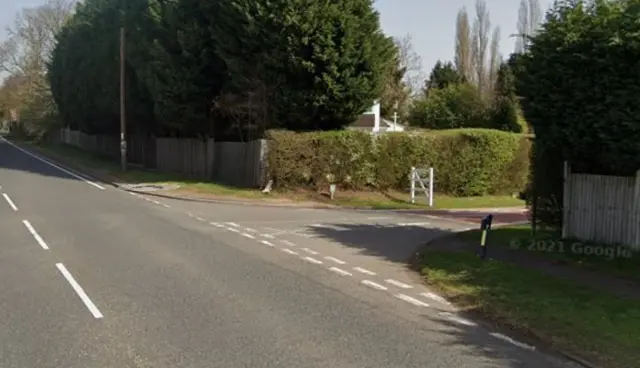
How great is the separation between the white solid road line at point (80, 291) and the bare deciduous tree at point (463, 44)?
66008mm

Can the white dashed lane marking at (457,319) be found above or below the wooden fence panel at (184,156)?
below

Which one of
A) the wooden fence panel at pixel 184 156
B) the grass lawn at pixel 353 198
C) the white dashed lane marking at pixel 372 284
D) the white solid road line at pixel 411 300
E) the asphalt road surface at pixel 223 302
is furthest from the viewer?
the wooden fence panel at pixel 184 156

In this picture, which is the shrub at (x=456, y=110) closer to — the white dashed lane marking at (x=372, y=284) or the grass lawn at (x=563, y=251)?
the grass lawn at (x=563, y=251)

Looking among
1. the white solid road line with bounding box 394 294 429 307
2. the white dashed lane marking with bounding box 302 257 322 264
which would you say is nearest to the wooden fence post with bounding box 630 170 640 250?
the white solid road line with bounding box 394 294 429 307

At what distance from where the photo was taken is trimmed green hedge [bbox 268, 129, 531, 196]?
2830cm

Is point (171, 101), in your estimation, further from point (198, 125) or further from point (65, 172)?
point (65, 172)

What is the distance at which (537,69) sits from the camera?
12.2 m

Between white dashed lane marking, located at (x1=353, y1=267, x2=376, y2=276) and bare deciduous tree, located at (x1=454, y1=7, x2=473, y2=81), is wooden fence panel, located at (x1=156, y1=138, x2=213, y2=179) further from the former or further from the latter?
bare deciduous tree, located at (x1=454, y1=7, x2=473, y2=81)

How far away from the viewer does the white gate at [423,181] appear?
26.6 meters

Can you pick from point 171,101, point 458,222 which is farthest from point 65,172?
point 458,222

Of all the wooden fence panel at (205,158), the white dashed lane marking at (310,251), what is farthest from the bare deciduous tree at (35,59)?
the white dashed lane marking at (310,251)

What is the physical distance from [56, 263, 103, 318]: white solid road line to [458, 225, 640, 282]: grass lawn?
723 cm

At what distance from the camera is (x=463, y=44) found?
73.8 meters

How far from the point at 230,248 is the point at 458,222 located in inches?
347
